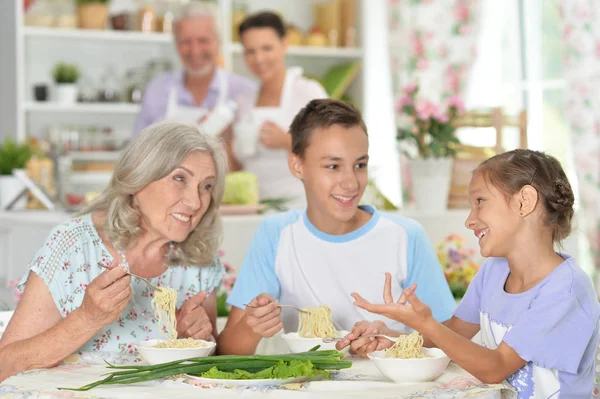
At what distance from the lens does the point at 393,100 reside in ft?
20.1

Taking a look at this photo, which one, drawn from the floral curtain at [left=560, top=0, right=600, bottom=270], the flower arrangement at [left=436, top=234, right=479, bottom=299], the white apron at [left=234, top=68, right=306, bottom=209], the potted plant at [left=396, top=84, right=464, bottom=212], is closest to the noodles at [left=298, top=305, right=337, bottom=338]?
the flower arrangement at [left=436, top=234, right=479, bottom=299]

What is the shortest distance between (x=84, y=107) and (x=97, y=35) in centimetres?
48

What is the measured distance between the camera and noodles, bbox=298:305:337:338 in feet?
6.53

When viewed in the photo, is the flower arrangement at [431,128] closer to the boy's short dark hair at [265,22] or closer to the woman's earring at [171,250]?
the boy's short dark hair at [265,22]

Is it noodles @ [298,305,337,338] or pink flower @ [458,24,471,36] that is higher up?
pink flower @ [458,24,471,36]

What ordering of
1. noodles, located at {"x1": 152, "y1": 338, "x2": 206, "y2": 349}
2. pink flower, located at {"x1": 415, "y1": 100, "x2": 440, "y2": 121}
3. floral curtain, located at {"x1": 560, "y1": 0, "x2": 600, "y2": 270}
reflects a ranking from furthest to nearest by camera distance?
floral curtain, located at {"x1": 560, "y1": 0, "x2": 600, "y2": 270} → pink flower, located at {"x1": 415, "y1": 100, "x2": 440, "y2": 121} → noodles, located at {"x1": 152, "y1": 338, "x2": 206, "y2": 349}

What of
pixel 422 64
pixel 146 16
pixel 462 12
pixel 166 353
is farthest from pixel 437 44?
pixel 166 353

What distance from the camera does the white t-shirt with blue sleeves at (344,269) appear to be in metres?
2.29

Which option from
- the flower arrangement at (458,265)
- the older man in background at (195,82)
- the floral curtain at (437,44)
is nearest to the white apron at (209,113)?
the older man in background at (195,82)

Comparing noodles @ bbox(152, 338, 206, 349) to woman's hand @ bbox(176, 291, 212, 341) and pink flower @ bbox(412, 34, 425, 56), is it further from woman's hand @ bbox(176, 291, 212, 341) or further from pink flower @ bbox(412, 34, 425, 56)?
pink flower @ bbox(412, 34, 425, 56)

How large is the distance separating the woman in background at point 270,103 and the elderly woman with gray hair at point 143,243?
5.92 feet

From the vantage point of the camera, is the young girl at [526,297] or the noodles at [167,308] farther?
the noodles at [167,308]

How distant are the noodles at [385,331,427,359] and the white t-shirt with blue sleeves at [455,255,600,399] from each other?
178 millimetres

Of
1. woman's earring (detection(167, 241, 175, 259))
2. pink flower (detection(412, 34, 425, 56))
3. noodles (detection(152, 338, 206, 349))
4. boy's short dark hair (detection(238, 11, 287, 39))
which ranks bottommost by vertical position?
noodles (detection(152, 338, 206, 349))
